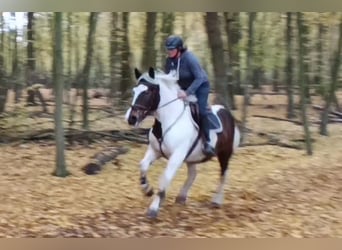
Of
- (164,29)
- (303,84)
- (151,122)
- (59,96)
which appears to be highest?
(164,29)

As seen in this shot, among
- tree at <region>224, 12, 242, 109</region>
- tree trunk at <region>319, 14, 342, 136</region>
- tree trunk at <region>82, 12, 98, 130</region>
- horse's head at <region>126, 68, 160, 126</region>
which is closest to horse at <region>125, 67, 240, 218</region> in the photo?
horse's head at <region>126, 68, 160, 126</region>

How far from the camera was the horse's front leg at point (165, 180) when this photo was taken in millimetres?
3238

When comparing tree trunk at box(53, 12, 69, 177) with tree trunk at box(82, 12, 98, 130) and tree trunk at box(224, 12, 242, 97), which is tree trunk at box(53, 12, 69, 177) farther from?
tree trunk at box(224, 12, 242, 97)

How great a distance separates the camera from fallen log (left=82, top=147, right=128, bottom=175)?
330 centimetres

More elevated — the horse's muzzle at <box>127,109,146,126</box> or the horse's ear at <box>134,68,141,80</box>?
the horse's ear at <box>134,68,141,80</box>

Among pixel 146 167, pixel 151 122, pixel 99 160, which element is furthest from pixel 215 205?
pixel 99 160

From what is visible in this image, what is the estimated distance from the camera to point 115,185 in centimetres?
327

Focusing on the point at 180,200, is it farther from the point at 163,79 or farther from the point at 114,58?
the point at 114,58

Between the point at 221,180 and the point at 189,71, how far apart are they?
58cm

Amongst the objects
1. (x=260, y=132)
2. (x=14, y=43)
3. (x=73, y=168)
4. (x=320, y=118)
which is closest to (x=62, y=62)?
(x=14, y=43)

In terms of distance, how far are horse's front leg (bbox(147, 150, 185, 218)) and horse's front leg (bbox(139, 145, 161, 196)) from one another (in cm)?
5

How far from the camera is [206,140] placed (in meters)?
3.27

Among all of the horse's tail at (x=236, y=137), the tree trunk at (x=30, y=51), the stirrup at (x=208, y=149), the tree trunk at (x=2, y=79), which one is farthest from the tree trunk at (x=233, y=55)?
the tree trunk at (x=2, y=79)

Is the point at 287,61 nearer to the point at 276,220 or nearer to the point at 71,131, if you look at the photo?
the point at 276,220
